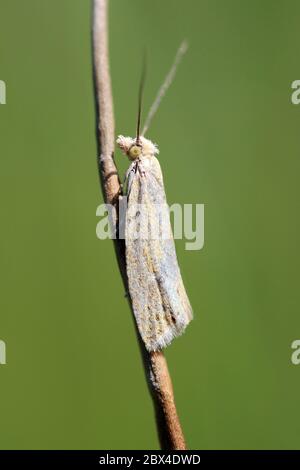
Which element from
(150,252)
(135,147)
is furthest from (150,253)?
(135,147)

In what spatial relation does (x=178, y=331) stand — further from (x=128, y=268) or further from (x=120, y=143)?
(x=120, y=143)

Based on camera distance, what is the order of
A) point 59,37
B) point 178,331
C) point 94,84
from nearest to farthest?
1. point 94,84
2. point 178,331
3. point 59,37

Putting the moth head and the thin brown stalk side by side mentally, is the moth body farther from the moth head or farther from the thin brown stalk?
the thin brown stalk

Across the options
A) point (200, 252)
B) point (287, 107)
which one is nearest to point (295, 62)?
point (287, 107)

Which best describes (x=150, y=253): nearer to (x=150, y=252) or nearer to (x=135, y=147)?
(x=150, y=252)

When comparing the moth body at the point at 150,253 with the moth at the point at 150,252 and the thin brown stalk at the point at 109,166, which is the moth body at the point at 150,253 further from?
the thin brown stalk at the point at 109,166

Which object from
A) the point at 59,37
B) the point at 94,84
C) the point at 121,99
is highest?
the point at 59,37

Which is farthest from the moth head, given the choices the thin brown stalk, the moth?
the thin brown stalk
